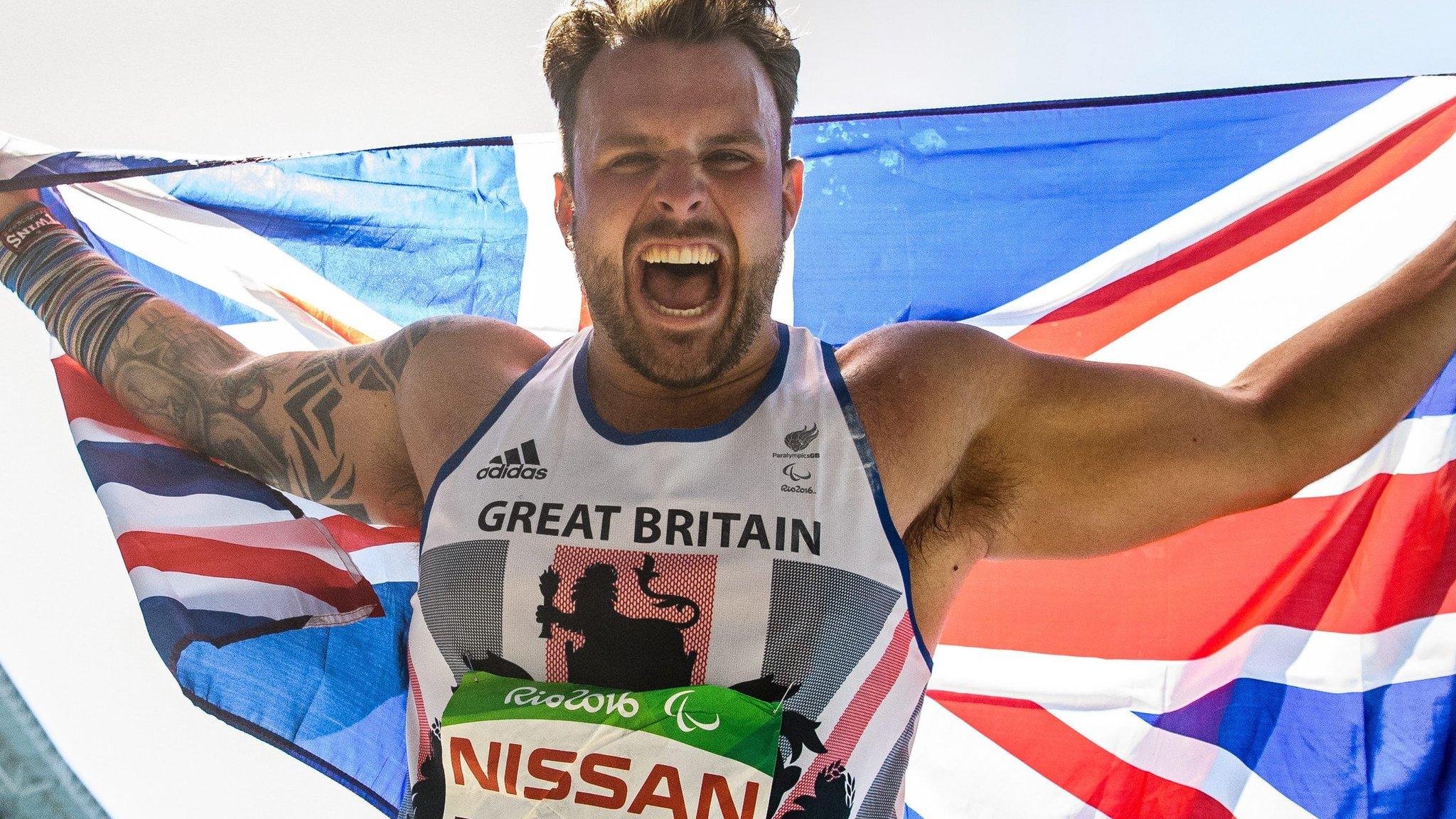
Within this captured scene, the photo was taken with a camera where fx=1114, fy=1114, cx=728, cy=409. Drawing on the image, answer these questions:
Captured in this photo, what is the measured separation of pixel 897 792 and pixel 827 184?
1.92 metres

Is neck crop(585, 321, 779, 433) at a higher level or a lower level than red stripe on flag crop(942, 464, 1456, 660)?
higher

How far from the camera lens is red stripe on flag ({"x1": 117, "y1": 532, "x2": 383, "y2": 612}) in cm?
289

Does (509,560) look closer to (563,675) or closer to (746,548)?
(563,675)

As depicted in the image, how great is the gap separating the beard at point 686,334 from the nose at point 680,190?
13 centimetres

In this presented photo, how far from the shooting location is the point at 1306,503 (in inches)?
120

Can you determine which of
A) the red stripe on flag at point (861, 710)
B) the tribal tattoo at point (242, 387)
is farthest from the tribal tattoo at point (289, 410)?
the red stripe on flag at point (861, 710)

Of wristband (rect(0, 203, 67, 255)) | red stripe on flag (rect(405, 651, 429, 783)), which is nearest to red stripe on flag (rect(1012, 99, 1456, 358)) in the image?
red stripe on flag (rect(405, 651, 429, 783))

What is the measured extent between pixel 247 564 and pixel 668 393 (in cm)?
121

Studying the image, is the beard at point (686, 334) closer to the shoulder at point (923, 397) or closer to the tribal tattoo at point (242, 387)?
the shoulder at point (923, 397)

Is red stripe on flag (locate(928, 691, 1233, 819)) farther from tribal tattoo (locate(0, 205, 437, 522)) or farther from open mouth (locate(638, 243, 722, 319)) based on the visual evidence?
tribal tattoo (locate(0, 205, 437, 522))

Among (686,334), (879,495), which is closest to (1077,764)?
(879,495)

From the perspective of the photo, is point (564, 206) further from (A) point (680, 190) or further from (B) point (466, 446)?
(B) point (466, 446)

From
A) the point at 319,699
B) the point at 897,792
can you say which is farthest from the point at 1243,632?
the point at 319,699

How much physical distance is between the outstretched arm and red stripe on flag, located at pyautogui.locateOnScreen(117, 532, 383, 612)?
1.47 meters
